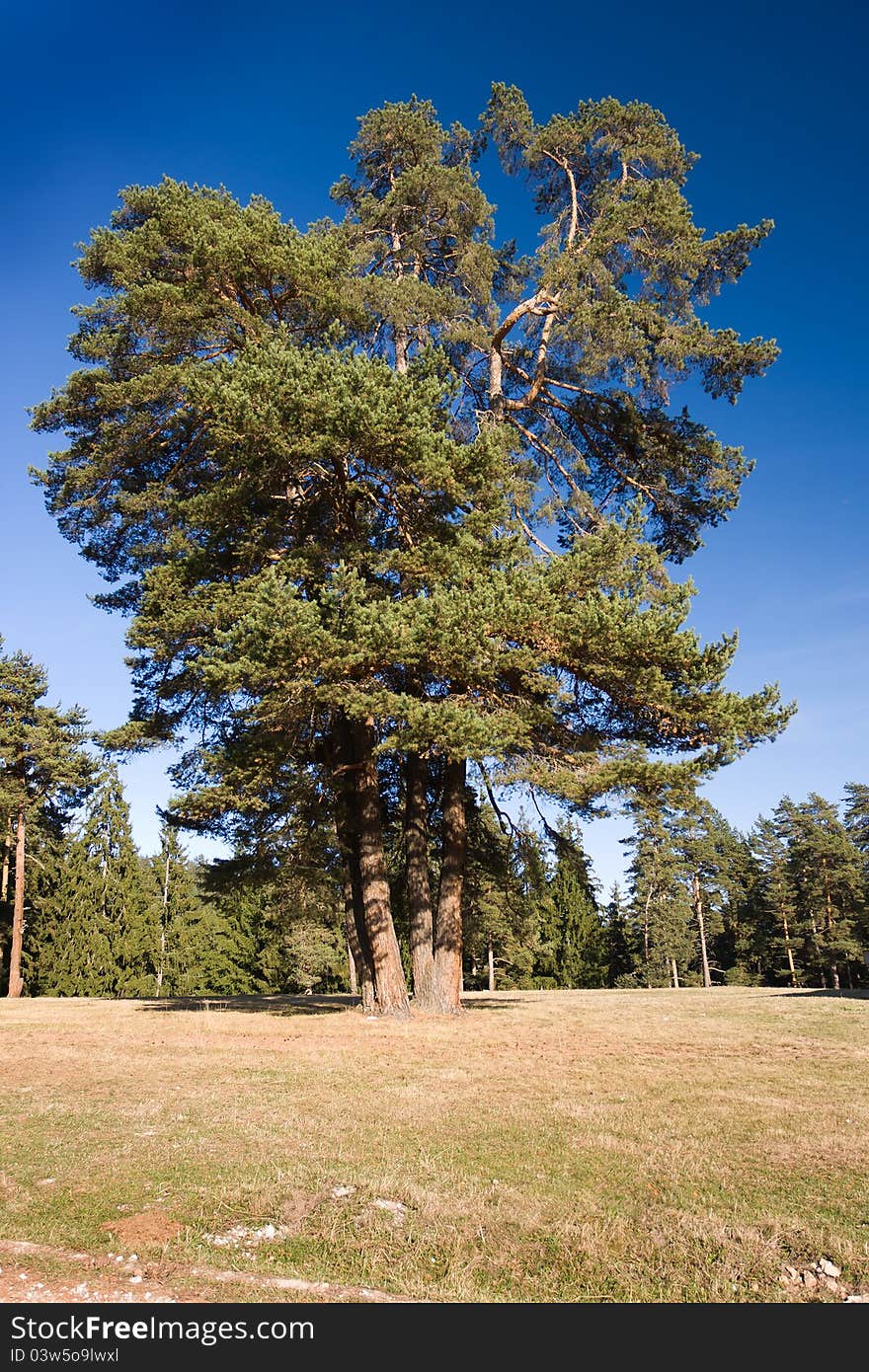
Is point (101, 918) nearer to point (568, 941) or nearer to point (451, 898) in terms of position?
point (451, 898)

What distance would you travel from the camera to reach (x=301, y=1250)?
4.78 m

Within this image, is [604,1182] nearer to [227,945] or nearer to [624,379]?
[624,379]

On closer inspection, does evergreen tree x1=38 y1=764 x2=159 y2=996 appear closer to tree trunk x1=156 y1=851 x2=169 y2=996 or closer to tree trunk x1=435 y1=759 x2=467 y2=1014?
tree trunk x1=156 y1=851 x2=169 y2=996

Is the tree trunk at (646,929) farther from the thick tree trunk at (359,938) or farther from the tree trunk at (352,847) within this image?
the tree trunk at (352,847)

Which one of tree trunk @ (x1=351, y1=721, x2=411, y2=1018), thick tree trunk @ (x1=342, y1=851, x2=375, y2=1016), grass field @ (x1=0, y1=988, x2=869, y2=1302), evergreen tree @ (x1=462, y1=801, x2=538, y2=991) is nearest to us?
grass field @ (x1=0, y1=988, x2=869, y2=1302)

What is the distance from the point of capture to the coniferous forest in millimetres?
13891

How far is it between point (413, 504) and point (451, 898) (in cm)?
840

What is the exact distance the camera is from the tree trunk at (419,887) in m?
17.5

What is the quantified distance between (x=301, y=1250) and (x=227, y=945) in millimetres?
43736

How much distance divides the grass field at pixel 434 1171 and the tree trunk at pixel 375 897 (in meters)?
3.65

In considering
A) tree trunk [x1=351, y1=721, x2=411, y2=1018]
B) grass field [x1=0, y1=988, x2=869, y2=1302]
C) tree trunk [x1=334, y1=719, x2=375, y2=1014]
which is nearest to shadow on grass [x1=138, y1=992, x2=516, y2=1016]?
tree trunk [x1=334, y1=719, x2=375, y2=1014]

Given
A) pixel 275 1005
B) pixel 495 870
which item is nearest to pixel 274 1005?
pixel 275 1005

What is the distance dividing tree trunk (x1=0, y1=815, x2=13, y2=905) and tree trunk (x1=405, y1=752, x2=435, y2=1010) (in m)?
22.7

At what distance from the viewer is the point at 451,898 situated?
17656 millimetres
